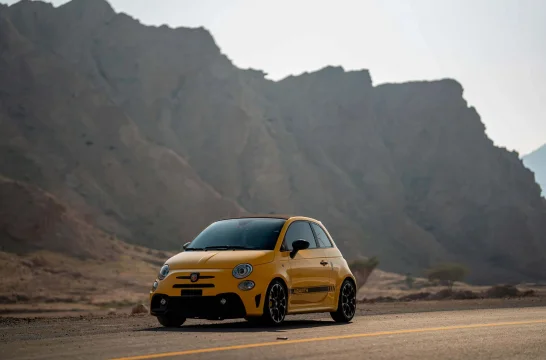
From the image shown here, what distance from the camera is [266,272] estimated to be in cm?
1202

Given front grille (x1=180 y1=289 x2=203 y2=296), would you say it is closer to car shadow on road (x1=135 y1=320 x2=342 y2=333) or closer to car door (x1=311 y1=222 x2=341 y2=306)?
car shadow on road (x1=135 y1=320 x2=342 y2=333)

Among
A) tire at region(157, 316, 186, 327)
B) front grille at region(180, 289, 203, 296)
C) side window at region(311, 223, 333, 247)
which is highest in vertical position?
side window at region(311, 223, 333, 247)

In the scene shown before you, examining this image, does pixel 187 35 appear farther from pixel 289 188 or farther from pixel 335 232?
pixel 335 232

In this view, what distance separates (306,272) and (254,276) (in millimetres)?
1367

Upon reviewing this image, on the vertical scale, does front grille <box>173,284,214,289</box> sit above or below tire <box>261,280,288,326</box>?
above

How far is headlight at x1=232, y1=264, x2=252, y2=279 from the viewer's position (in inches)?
465

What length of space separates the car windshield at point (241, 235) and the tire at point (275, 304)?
652 mm

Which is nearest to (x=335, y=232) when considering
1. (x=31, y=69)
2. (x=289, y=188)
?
(x=289, y=188)

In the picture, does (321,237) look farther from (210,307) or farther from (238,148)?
(238,148)

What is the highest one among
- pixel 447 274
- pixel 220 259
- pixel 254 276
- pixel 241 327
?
pixel 447 274

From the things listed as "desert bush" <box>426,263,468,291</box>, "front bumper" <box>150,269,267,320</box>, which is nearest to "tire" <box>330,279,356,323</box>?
"front bumper" <box>150,269,267,320</box>

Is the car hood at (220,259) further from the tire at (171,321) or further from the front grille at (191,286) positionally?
the tire at (171,321)

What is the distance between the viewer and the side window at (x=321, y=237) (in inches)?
550

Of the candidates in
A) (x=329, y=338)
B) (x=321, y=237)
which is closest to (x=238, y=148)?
(x=321, y=237)
